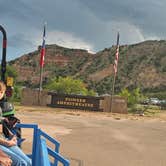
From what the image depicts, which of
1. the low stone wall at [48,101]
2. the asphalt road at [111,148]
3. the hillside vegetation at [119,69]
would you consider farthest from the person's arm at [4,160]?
the hillside vegetation at [119,69]

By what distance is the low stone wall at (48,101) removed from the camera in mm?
42812

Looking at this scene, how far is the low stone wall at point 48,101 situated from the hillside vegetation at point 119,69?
9195 centimetres

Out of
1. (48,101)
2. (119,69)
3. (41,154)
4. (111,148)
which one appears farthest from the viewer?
(119,69)

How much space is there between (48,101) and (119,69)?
416ft

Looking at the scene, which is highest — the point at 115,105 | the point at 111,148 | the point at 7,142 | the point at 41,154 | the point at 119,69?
the point at 119,69

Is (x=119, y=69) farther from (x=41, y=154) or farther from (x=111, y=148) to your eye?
(x=41, y=154)

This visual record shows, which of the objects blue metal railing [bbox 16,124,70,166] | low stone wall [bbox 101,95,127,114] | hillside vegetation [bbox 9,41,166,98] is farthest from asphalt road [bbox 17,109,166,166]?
hillside vegetation [bbox 9,41,166,98]

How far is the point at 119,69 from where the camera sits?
170 m

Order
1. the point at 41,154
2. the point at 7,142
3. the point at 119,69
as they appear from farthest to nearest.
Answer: the point at 119,69 → the point at 41,154 → the point at 7,142

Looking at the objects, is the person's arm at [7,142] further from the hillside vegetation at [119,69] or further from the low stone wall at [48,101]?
the hillside vegetation at [119,69]

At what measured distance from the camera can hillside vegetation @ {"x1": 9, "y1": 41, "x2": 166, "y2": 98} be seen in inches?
6142

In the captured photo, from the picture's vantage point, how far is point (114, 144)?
55.0 feet

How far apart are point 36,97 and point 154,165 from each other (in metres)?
32.8

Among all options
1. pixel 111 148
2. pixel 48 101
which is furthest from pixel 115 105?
pixel 111 148
